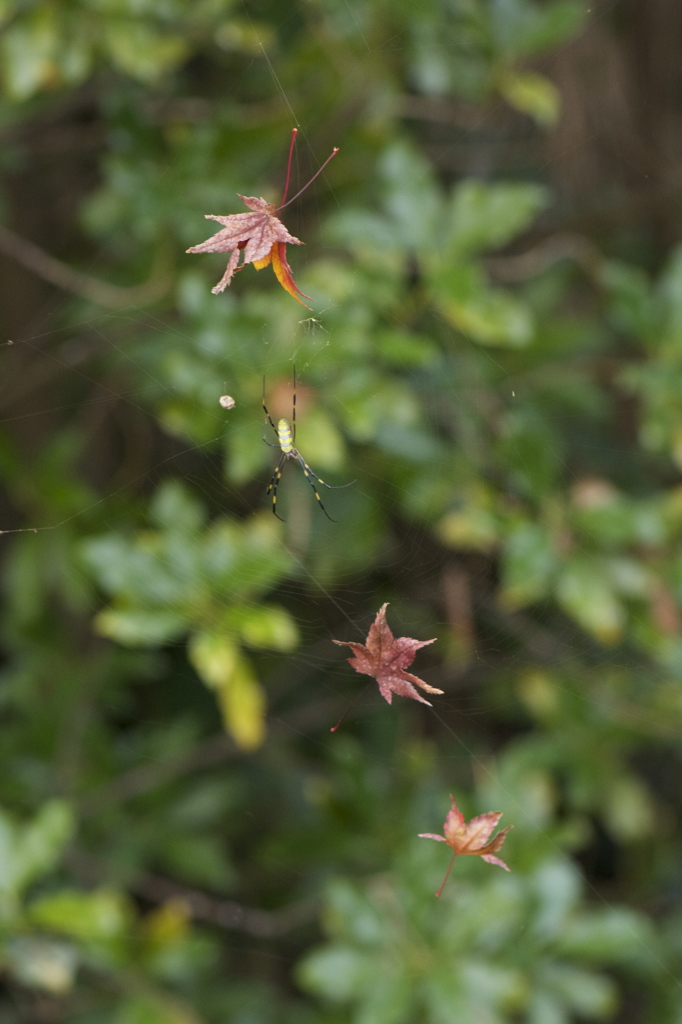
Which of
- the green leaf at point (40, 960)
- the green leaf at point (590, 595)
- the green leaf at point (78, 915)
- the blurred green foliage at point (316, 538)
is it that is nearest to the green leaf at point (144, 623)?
the blurred green foliage at point (316, 538)

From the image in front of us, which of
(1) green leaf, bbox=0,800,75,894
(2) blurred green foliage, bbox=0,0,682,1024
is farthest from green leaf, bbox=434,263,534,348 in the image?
(1) green leaf, bbox=0,800,75,894

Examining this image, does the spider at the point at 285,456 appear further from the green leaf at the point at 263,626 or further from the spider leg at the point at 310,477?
the green leaf at the point at 263,626

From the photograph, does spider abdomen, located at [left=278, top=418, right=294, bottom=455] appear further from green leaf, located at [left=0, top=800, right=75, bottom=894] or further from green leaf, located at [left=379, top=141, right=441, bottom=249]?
green leaf, located at [left=0, top=800, right=75, bottom=894]

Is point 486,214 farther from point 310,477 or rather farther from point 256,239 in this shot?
point 256,239

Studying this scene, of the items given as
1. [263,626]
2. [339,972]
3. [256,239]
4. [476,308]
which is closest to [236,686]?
[263,626]

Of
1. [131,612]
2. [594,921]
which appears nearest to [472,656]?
[594,921]
